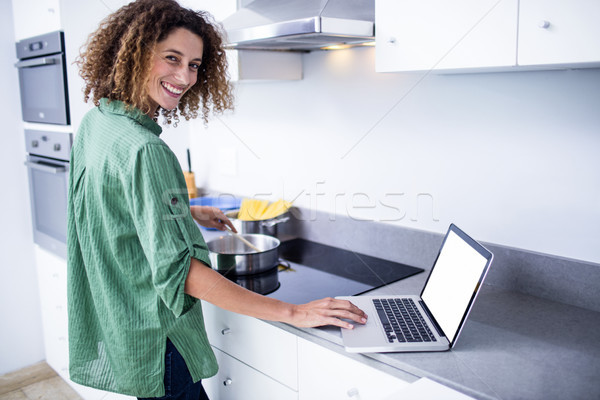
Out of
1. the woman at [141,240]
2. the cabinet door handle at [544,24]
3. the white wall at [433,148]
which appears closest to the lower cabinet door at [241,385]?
the woman at [141,240]

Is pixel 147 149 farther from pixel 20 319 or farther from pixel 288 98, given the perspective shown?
pixel 20 319

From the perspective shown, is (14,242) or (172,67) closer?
(172,67)

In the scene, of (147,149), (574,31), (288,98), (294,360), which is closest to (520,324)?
(294,360)

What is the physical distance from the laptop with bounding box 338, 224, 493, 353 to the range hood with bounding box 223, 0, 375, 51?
599mm

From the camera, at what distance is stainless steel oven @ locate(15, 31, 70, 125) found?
82.1 inches

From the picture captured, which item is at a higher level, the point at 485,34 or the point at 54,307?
the point at 485,34

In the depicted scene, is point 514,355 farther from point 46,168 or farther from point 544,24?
point 46,168

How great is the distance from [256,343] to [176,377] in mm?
250

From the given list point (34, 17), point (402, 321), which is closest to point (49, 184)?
point (34, 17)

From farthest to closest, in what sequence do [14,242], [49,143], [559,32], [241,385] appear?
[14,242] < [49,143] < [241,385] < [559,32]

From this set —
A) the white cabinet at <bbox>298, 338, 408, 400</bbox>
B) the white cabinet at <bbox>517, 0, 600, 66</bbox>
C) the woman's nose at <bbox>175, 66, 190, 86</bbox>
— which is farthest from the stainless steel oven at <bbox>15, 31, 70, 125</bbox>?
the white cabinet at <bbox>517, 0, 600, 66</bbox>

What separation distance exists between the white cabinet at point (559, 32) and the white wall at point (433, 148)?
0.34m

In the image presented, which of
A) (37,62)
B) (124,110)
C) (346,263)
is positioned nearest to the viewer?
(124,110)

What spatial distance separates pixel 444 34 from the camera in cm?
120
